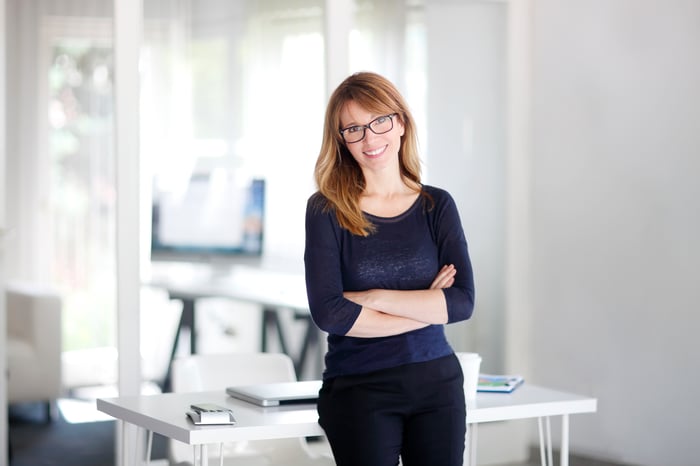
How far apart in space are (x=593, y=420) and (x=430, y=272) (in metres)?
2.60

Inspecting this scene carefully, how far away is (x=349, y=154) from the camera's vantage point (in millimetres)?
2611

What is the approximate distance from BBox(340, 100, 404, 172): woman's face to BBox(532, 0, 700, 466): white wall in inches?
90.1

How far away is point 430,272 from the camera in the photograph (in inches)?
98.9

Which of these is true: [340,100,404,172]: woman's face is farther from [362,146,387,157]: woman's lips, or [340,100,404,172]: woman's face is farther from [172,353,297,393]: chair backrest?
[172,353,297,393]: chair backrest

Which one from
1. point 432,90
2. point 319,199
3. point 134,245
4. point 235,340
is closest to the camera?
point 319,199

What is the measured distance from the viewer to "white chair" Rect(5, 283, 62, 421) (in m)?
3.95

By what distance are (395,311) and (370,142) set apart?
16.3 inches

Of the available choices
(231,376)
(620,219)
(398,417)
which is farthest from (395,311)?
(620,219)

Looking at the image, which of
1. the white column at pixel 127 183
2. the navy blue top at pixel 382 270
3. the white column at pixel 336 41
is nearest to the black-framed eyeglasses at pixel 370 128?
the navy blue top at pixel 382 270

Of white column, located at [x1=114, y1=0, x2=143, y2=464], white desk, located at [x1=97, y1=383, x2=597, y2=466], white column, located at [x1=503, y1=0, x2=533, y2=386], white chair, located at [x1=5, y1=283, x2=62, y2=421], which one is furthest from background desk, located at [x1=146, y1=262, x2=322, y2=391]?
white desk, located at [x1=97, y1=383, x2=597, y2=466]

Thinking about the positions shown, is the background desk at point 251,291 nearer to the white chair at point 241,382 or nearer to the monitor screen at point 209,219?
the monitor screen at point 209,219

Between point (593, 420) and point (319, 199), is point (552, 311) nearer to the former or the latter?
point (593, 420)

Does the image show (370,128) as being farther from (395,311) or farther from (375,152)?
(395,311)

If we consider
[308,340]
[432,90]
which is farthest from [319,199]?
[432,90]
